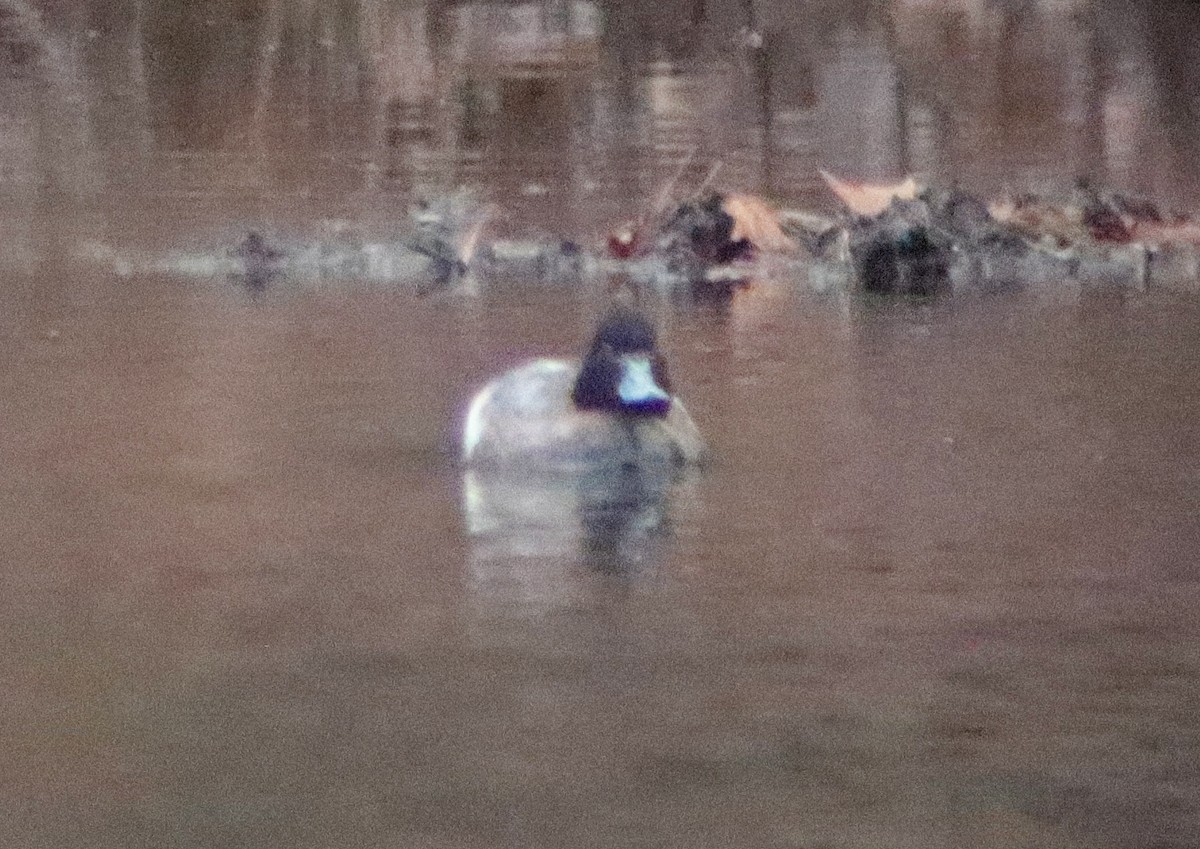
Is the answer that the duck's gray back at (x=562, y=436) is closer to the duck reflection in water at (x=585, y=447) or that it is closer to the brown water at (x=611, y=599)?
the duck reflection in water at (x=585, y=447)

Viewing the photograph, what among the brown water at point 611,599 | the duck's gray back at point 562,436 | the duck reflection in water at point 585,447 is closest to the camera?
the brown water at point 611,599

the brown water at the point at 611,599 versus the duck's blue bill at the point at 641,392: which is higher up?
the duck's blue bill at the point at 641,392

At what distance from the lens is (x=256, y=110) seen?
15953mm

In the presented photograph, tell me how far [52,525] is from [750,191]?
6.63 m

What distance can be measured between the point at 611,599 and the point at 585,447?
1383 mm

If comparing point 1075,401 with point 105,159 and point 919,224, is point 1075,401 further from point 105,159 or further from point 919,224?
point 105,159

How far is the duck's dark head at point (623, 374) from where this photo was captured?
23.8ft

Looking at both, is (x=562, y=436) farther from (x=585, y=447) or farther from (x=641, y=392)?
(x=641, y=392)

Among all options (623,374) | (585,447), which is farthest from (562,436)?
(623,374)

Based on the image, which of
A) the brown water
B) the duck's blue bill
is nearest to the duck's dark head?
the duck's blue bill

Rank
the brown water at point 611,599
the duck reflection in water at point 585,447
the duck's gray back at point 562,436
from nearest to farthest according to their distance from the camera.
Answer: the brown water at point 611,599, the duck reflection in water at point 585,447, the duck's gray back at point 562,436

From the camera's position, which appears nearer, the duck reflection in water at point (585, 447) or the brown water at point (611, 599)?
the brown water at point (611, 599)

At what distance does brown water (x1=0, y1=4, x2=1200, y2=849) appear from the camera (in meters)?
4.61

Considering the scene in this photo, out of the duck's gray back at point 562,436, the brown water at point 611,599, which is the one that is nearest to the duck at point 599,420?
the duck's gray back at point 562,436
